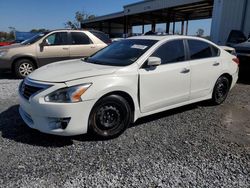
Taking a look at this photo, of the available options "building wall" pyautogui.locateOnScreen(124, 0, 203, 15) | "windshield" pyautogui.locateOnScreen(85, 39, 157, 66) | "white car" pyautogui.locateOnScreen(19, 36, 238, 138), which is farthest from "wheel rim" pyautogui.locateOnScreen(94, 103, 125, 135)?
"building wall" pyautogui.locateOnScreen(124, 0, 203, 15)

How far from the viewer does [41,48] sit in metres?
8.64

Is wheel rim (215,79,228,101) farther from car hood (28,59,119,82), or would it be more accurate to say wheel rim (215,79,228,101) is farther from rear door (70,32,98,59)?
rear door (70,32,98,59)

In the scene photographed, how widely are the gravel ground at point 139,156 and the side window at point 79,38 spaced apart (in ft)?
15.9

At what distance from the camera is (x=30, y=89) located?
3699 mm

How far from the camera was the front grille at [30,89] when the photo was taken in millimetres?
3567

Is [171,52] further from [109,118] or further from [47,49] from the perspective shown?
[47,49]

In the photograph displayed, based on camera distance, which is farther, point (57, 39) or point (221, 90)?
point (57, 39)

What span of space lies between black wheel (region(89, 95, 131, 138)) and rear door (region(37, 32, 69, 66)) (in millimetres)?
5636

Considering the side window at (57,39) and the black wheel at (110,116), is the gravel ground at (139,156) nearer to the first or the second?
the black wheel at (110,116)

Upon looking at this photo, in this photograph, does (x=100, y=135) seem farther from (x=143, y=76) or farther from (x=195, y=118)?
(x=195, y=118)

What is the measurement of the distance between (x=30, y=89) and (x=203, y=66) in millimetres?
3204

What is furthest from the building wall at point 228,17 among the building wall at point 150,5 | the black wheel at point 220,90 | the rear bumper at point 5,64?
the rear bumper at point 5,64

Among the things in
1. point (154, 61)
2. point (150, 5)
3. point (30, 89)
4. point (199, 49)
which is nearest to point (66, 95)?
point (30, 89)

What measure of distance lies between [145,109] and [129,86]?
1.82 feet
